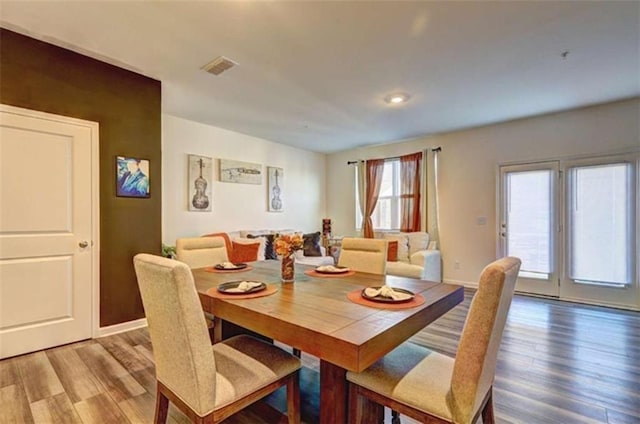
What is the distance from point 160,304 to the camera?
4.03 feet

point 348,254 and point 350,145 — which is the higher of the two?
point 350,145

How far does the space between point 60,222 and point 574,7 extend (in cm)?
431

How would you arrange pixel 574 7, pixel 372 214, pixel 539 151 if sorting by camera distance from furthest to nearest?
pixel 372 214, pixel 539 151, pixel 574 7

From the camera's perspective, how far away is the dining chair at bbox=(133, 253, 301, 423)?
1.15 meters

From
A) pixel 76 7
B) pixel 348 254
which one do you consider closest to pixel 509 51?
pixel 348 254

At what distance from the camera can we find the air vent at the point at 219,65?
9.09 feet

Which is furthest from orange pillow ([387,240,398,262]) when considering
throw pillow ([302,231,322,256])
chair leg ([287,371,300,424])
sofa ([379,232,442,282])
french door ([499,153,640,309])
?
chair leg ([287,371,300,424])

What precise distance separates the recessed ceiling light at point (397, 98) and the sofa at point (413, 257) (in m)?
2.19

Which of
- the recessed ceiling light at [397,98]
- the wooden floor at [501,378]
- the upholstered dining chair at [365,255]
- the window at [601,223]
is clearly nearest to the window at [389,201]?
the recessed ceiling light at [397,98]

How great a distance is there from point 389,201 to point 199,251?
4044mm

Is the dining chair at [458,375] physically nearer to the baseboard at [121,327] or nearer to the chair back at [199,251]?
the chair back at [199,251]

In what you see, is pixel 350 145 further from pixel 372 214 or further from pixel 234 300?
pixel 234 300

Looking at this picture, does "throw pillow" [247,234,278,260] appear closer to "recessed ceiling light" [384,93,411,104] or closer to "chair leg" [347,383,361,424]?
"recessed ceiling light" [384,93,411,104]

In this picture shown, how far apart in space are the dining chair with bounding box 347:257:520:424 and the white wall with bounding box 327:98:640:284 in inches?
154
